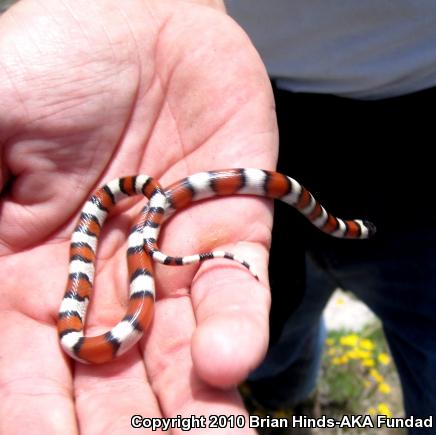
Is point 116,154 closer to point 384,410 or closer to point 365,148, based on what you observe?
point 365,148

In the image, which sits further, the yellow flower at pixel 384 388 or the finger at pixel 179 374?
the yellow flower at pixel 384 388

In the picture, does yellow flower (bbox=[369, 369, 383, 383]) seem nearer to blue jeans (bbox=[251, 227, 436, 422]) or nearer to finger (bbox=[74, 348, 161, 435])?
blue jeans (bbox=[251, 227, 436, 422])

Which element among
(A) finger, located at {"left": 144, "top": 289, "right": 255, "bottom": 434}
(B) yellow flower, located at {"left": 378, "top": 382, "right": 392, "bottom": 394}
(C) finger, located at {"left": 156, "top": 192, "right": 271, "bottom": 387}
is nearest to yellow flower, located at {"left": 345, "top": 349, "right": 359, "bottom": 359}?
(B) yellow flower, located at {"left": 378, "top": 382, "right": 392, "bottom": 394}

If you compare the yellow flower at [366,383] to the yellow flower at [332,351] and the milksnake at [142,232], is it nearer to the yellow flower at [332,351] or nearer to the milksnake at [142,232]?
the yellow flower at [332,351]

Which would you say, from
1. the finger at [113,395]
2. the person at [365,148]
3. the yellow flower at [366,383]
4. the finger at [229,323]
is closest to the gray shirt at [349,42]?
the person at [365,148]

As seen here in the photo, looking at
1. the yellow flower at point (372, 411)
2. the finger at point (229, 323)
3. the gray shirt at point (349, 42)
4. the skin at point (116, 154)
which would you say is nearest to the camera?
the finger at point (229, 323)
